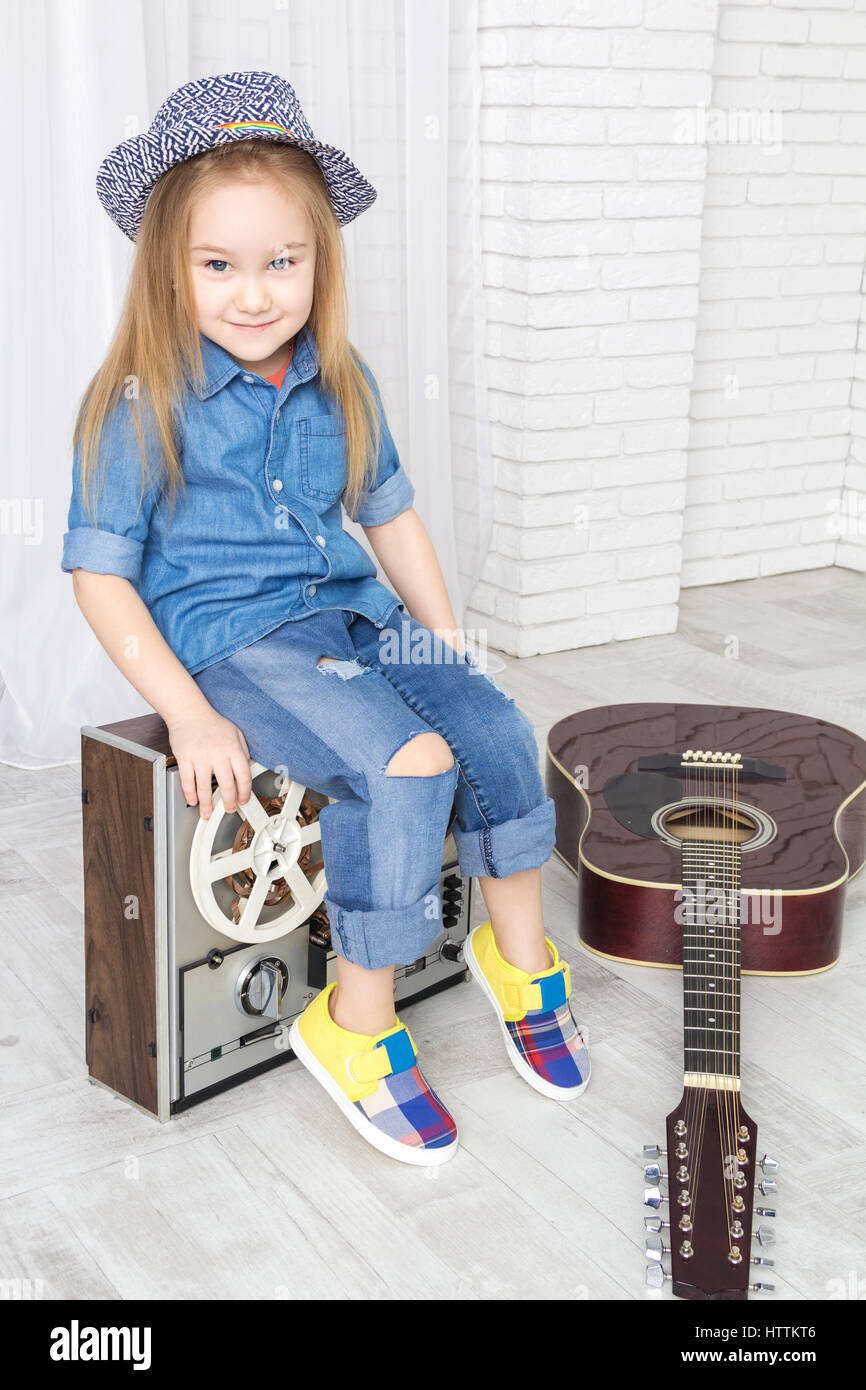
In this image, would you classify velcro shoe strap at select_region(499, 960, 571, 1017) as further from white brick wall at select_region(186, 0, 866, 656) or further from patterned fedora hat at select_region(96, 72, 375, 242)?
white brick wall at select_region(186, 0, 866, 656)

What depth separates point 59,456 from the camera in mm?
1833

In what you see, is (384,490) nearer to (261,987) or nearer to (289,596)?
(289,596)

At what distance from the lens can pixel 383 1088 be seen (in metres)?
1.11

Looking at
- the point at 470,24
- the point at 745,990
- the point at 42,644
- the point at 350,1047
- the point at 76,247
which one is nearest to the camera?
the point at 350,1047

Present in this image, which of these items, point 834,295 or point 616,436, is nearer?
point 616,436

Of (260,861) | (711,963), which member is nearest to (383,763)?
(260,861)

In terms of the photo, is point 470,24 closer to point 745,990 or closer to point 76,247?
point 76,247

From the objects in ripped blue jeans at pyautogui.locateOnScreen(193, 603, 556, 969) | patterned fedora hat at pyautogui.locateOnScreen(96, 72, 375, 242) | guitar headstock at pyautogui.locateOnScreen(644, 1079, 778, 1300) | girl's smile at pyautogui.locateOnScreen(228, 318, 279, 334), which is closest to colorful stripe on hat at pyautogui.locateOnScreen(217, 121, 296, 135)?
patterned fedora hat at pyautogui.locateOnScreen(96, 72, 375, 242)

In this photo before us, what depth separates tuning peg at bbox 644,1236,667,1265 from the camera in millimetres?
936

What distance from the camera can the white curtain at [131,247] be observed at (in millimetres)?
1703

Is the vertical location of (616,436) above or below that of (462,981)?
above

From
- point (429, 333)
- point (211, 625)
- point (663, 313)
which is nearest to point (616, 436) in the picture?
point (663, 313)

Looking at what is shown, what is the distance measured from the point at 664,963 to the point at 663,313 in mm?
1237
